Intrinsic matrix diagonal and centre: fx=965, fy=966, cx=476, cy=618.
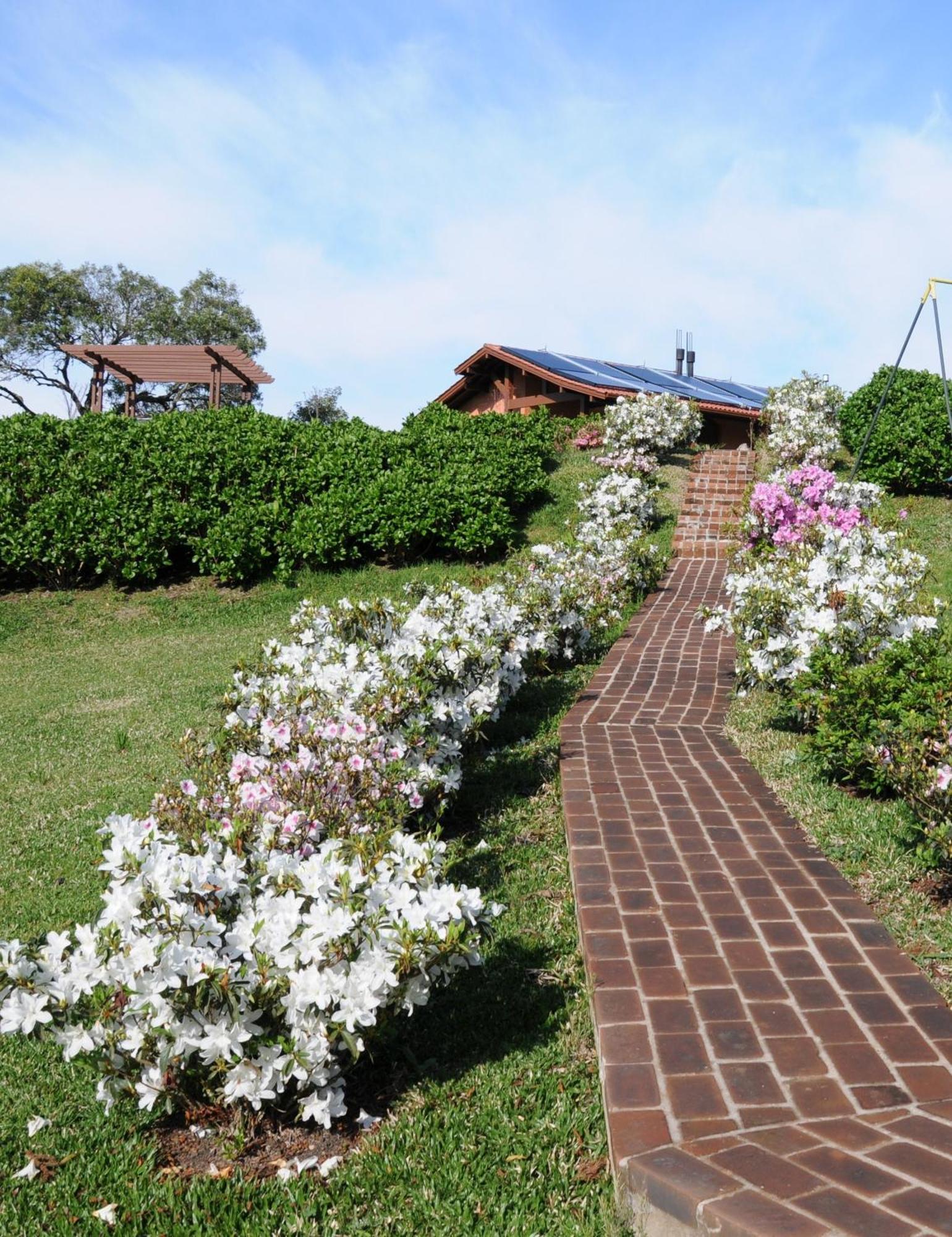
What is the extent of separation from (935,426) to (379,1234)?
15.3 metres

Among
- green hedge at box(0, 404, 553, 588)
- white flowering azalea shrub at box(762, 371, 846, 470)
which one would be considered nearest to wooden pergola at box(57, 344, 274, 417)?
green hedge at box(0, 404, 553, 588)

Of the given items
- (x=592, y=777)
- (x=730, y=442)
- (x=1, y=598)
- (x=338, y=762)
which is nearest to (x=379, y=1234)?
(x=338, y=762)

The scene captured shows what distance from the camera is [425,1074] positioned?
10.4ft

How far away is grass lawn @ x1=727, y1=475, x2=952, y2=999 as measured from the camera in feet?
12.5

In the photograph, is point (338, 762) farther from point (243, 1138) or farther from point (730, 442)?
point (730, 442)

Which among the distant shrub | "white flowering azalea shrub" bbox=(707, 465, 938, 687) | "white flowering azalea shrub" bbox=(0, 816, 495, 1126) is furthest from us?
"white flowering azalea shrub" bbox=(707, 465, 938, 687)

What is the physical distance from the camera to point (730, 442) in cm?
2394

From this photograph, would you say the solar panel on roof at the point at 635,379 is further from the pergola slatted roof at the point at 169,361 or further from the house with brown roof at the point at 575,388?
the pergola slatted roof at the point at 169,361

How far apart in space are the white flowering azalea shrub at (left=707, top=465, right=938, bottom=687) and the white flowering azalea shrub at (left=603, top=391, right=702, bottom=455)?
8761 mm

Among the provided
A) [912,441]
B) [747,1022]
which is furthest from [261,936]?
[912,441]

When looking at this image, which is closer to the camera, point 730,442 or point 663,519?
point 663,519

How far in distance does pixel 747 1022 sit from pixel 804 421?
51.6 feet

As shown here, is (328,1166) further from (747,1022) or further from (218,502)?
(218,502)

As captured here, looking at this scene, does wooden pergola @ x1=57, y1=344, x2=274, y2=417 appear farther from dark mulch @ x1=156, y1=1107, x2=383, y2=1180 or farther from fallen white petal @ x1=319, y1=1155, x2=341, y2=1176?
fallen white petal @ x1=319, y1=1155, x2=341, y2=1176
